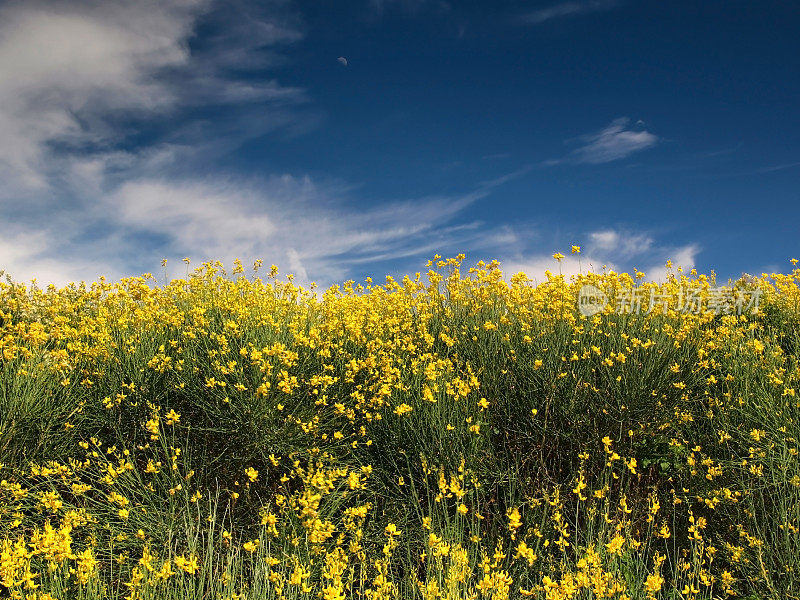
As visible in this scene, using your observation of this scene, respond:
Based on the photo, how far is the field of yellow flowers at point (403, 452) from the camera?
137 inches

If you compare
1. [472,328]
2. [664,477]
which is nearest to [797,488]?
[664,477]

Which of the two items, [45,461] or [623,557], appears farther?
[45,461]

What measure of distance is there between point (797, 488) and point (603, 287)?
9.71 ft

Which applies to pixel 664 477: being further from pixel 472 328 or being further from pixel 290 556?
pixel 290 556

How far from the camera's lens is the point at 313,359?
14.5 ft

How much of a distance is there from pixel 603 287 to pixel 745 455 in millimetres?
2359

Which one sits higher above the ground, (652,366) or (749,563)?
(652,366)

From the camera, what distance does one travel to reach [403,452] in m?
3.85

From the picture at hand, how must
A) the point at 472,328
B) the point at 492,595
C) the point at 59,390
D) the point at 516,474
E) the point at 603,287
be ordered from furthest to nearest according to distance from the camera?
1. the point at 603,287
2. the point at 472,328
3. the point at 59,390
4. the point at 516,474
5. the point at 492,595

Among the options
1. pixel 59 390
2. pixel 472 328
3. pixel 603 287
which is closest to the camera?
pixel 59 390

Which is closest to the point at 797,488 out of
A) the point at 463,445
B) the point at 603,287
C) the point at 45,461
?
the point at 463,445

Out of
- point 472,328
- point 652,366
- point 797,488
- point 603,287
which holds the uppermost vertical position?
point 603,287

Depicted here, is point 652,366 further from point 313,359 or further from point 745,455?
point 313,359

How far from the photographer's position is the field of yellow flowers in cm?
349
